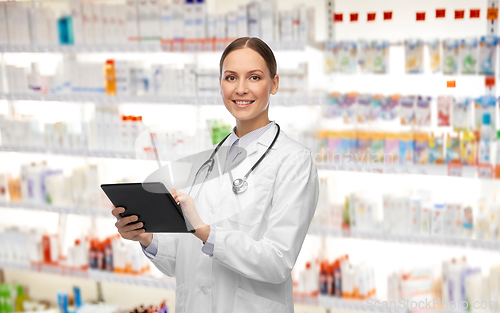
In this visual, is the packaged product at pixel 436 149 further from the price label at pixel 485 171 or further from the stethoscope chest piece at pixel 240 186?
the stethoscope chest piece at pixel 240 186

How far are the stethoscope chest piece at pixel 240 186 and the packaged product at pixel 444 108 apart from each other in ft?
6.05

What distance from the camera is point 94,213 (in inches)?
141

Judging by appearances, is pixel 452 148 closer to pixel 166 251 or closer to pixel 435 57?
pixel 435 57

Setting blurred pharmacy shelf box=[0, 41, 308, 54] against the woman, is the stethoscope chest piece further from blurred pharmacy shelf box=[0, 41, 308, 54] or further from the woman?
blurred pharmacy shelf box=[0, 41, 308, 54]

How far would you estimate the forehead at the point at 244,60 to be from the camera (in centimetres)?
150

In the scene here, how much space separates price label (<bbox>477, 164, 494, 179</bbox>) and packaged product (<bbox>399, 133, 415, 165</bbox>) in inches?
15.0

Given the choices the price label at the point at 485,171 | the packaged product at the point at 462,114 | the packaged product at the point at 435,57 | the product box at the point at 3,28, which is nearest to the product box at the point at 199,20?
the packaged product at the point at 435,57

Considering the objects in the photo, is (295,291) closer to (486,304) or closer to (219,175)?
(486,304)

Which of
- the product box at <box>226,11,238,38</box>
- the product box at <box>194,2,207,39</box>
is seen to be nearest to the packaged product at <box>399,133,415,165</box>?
the product box at <box>226,11,238,38</box>

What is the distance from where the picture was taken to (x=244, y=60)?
4.93 ft

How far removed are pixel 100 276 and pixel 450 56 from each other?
2.90 meters

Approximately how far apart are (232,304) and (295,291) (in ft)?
5.89

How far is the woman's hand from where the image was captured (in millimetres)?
1340

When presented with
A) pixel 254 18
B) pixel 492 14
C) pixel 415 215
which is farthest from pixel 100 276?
pixel 492 14
